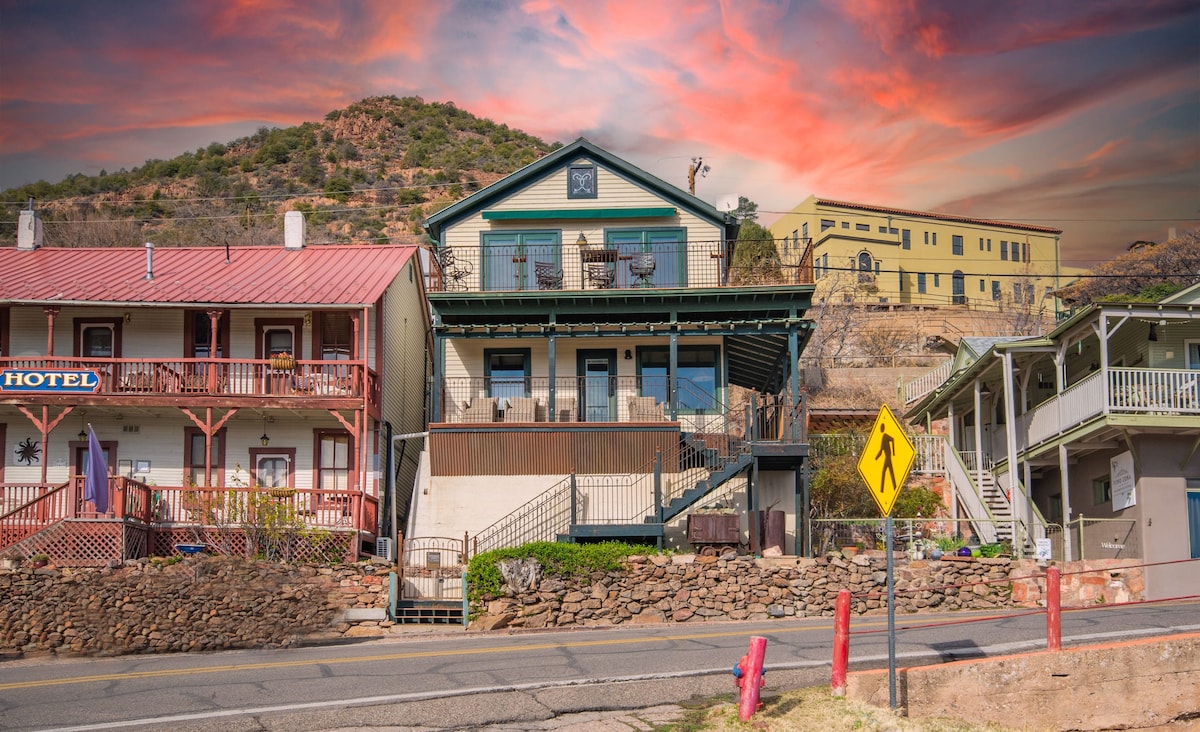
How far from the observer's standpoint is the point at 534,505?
99.3 ft

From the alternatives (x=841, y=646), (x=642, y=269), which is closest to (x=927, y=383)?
(x=642, y=269)

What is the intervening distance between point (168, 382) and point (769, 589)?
Result: 15.1 meters

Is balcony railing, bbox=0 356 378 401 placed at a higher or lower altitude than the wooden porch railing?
higher

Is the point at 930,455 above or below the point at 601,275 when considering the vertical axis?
below

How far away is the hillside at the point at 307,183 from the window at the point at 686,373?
112ft

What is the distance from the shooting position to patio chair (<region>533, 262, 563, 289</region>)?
109 ft

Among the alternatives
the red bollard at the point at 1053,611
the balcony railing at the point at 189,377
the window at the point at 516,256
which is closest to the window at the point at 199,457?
the balcony railing at the point at 189,377

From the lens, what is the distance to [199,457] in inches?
1265

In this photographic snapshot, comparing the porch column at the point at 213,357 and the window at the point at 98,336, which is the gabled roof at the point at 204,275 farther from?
the window at the point at 98,336

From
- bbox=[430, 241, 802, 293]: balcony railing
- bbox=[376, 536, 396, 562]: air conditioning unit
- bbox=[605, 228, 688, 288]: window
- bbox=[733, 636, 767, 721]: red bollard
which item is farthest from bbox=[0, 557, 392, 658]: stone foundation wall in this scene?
bbox=[733, 636, 767, 721]: red bollard

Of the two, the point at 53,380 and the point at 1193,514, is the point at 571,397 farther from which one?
the point at 1193,514

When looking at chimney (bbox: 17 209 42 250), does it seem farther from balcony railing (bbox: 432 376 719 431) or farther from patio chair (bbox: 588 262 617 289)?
patio chair (bbox: 588 262 617 289)

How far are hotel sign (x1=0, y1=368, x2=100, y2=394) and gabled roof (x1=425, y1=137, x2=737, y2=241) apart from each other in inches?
375

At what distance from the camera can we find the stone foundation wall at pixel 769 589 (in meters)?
25.1
